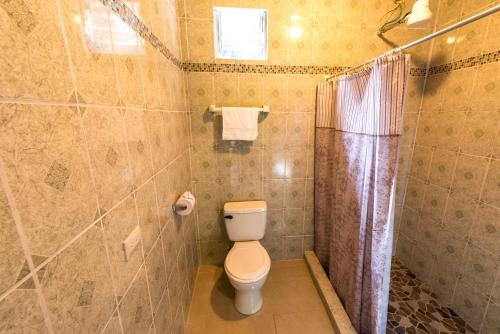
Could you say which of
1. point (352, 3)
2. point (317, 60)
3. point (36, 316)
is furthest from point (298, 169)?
point (36, 316)

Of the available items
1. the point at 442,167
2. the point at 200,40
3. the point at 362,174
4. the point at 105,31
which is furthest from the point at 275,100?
the point at 442,167

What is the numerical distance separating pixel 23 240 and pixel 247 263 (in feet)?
4.68

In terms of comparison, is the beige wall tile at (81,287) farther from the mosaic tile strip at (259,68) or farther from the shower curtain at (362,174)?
the mosaic tile strip at (259,68)

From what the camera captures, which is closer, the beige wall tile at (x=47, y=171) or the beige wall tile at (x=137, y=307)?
the beige wall tile at (x=47, y=171)

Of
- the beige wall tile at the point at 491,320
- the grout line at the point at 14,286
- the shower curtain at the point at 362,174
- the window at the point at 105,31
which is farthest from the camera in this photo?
the beige wall tile at the point at 491,320

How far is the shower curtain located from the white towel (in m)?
0.61

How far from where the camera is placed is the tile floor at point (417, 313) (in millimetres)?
1493

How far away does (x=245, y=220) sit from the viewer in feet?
Result: 6.10

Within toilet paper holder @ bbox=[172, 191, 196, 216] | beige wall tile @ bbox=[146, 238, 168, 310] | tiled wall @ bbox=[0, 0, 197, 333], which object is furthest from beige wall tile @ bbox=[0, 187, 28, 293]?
toilet paper holder @ bbox=[172, 191, 196, 216]

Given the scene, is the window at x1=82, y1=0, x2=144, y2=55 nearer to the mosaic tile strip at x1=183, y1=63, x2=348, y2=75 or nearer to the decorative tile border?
the decorative tile border

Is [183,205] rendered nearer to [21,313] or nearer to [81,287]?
[81,287]

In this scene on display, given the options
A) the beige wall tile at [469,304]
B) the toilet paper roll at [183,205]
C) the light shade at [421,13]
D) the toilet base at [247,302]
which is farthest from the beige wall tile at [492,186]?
the toilet paper roll at [183,205]

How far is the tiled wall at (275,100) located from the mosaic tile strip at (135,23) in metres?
0.58

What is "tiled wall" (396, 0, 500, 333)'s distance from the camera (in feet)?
4.49
